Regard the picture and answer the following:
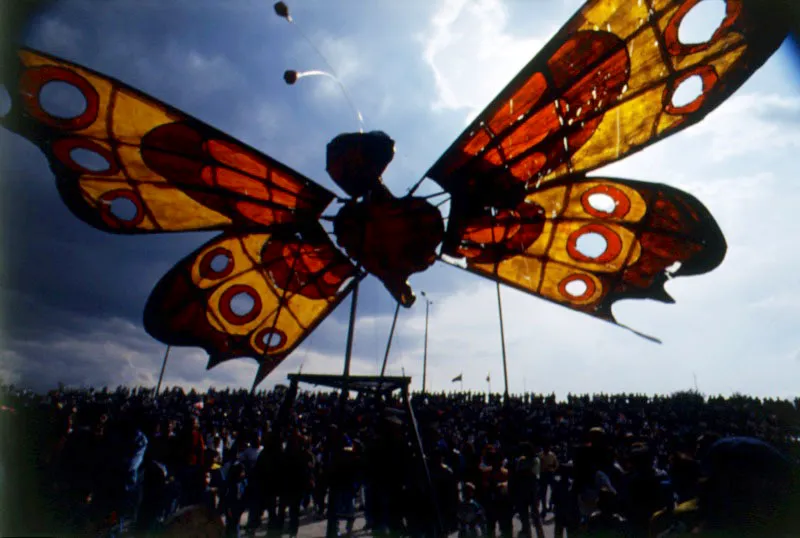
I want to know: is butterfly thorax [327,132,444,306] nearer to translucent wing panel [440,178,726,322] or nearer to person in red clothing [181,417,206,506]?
translucent wing panel [440,178,726,322]

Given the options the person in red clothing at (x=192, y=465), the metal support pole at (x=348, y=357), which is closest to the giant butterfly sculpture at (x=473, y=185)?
the metal support pole at (x=348, y=357)

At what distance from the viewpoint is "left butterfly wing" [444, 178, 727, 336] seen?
14.9 feet

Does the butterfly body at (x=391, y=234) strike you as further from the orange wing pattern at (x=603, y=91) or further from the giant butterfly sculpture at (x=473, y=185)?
the orange wing pattern at (x=603, y=91)

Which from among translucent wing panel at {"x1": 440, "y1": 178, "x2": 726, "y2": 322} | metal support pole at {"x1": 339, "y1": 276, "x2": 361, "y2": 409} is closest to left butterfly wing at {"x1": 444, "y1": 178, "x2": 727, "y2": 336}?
translucent wing panel at {"x1": 440, "y1": 178, "x2": 726, "y2": 322}

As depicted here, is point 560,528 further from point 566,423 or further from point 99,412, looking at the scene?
point 566,423

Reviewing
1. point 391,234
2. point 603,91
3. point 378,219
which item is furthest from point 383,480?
point 603,91

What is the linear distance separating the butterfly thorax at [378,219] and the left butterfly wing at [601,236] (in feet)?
1.97

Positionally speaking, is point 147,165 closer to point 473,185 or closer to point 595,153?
point 473,185

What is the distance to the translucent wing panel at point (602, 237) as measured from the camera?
14.9 ft

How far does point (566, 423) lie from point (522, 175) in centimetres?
1344

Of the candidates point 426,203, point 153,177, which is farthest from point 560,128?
point 153,177

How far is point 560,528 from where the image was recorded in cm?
682

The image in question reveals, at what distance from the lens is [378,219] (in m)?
4.34

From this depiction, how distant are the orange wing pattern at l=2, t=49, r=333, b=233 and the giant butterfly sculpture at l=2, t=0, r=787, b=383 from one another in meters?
0.01
